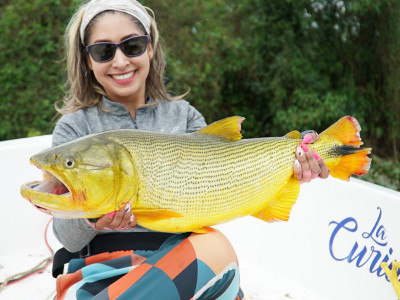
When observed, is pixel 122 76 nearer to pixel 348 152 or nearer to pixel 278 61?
pixel 348 152

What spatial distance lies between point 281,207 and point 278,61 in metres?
4.91

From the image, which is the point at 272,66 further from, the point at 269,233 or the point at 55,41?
the point at 269,233

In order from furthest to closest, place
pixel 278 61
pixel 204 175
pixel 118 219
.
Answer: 1. pixel 278 61
2. pixel 204 175
3. pixel 118 219

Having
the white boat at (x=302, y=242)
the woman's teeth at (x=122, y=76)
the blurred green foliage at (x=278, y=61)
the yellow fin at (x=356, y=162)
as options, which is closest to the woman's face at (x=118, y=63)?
the woman's teeth at (x=122, y=76)

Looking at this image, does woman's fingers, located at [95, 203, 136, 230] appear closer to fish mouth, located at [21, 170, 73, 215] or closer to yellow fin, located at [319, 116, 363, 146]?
fish mouth, located at [21, 170, 73, 215]

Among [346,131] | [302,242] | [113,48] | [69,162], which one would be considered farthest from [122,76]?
[302,242]

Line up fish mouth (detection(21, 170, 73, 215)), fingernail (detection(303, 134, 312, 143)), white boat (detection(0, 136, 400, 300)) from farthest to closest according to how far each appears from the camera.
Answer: white boat (detection(0, 136, 400, 300))
fingernail (detection(303, 134, 312, 143))
fish mouth (detection(21, 170, 73, 215))

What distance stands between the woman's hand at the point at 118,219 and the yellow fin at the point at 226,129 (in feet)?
1.38

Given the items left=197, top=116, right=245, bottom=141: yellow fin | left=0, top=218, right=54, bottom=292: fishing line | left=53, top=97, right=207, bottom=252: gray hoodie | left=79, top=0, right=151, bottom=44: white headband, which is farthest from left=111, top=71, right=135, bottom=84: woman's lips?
left=0, top=218, right=54, bottom=292: fishing line

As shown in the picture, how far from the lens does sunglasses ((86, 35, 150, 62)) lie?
1893mm

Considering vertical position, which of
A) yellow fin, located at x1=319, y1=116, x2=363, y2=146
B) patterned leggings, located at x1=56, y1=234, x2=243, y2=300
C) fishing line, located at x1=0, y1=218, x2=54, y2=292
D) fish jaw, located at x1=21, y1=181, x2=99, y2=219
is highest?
yellow fin, located at x1=319, y1=116, x2=363, y2=146

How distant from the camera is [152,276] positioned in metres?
1.54

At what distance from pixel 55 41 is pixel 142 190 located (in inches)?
219

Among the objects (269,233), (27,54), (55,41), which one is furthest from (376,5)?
(27,54)
